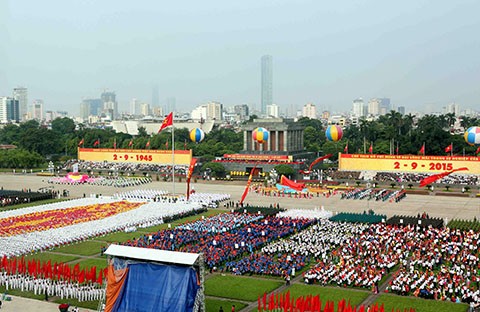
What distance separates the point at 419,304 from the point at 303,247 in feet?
32.8

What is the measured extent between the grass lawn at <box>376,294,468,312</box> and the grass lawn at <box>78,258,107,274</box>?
15.5 meters

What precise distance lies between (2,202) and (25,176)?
28.6m

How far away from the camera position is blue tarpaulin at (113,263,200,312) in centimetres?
2031

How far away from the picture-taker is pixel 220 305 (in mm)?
25109

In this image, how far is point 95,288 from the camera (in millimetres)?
26484

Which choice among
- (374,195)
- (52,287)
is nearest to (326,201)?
(374,195)

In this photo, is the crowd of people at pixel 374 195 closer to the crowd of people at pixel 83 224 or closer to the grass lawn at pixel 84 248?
the crowd of people at pixel 83 224

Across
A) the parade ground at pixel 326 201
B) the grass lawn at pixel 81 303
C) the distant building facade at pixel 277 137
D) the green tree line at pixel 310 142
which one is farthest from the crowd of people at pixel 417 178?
the grass lawn at pixel 81 303

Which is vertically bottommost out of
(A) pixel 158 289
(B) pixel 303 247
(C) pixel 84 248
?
(C) pixel 84 248

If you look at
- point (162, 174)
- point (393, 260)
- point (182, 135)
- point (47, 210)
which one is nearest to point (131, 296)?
point (393, 260)

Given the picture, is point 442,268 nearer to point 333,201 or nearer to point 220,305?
point 220,305

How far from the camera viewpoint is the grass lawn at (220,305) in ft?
80.7

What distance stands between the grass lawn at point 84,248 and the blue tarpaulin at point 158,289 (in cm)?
1400

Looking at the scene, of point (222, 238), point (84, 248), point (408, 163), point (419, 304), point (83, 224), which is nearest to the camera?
point (419, 304)
